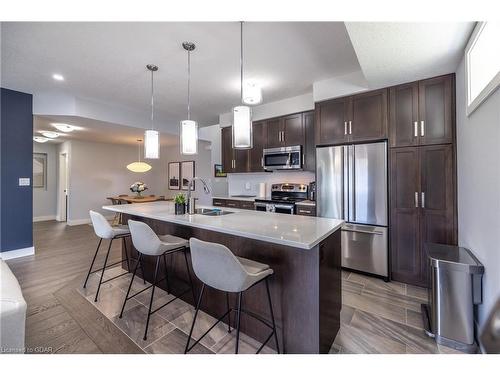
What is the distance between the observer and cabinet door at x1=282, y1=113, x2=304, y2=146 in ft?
12.5

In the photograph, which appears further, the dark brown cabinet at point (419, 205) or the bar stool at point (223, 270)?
the dark brown cabinet at point (419, 205)

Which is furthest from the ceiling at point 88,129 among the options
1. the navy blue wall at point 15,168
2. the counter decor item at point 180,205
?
the counter decor item at point 180,205

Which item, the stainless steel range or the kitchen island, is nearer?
the kitchen island

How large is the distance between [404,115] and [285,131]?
1.75 m

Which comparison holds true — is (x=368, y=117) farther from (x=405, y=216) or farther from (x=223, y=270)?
(x=223, y=270)

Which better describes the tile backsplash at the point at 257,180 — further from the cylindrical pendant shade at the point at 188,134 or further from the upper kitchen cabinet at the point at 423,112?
the cylindrical pendant shade at the point at 188,134

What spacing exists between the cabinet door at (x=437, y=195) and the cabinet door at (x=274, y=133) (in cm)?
209

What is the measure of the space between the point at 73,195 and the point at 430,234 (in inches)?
318

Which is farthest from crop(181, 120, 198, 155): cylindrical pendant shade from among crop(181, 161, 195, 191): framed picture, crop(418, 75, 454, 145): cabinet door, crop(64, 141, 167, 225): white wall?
crop(64, 141, 167, 225): white wall

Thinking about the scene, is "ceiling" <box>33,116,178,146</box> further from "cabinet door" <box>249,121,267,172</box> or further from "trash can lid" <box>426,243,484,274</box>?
"trash can lid" <box>426,243,484,274</box>

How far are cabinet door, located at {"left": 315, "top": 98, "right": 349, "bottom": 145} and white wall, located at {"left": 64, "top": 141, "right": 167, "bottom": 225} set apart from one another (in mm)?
6714

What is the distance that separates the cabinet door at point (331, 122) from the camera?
10.3 ft

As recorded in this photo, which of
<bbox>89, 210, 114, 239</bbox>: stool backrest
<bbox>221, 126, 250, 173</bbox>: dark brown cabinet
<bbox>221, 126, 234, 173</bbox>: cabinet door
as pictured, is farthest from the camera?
<bbox>221, 126, 234, 173</bbox>: cabinet door

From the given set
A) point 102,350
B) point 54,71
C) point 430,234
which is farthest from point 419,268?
point 54,71
